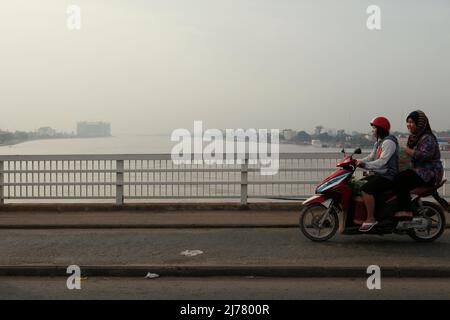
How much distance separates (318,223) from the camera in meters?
8.86

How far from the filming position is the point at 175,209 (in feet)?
40.5

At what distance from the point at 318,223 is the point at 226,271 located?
2.21m

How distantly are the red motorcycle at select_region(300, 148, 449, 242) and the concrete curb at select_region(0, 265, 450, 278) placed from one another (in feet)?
4.76

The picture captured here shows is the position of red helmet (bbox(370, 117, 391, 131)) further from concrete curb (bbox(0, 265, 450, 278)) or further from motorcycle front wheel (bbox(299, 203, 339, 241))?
concrete curb (bbox(0, 265, 450, 278))

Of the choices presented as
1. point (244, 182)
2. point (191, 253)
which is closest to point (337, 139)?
point (244, 182)

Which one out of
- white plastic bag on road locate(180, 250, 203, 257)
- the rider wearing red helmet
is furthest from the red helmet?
white plastic bag on road locate(180, 250, 203, 257)

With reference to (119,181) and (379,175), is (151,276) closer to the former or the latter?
(379,175)

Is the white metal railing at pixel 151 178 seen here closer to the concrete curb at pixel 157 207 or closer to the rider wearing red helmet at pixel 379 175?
the concrete curb at pixel 157 207

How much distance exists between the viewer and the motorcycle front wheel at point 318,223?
29.0ft

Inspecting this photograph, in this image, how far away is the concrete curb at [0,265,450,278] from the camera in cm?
711
